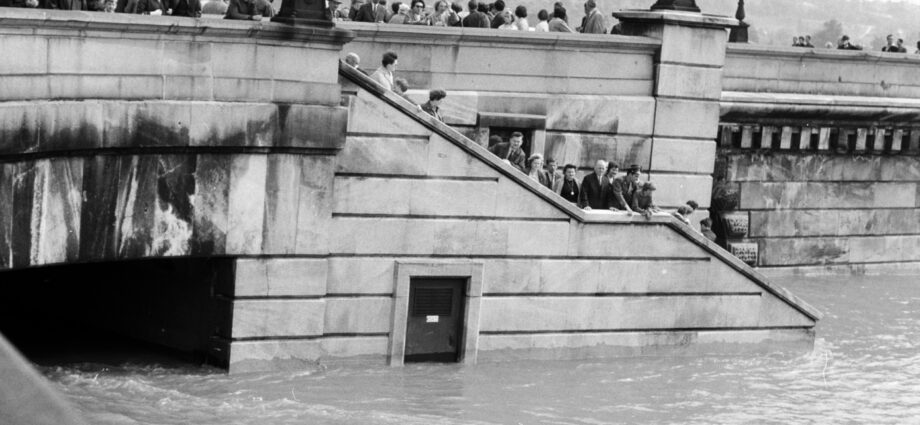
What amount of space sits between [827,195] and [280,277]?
1785 centimetres

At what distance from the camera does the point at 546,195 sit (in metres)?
19.1

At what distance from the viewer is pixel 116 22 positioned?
A: 15391mm

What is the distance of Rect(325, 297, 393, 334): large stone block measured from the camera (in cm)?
1809

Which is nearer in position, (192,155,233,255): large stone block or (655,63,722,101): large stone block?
(192,155,233,255): large stone block

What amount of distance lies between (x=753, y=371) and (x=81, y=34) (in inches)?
406

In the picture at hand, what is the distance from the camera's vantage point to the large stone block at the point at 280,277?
17266 millimetres

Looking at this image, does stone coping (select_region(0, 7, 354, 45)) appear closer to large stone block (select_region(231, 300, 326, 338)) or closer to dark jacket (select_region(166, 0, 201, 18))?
dark jacket (select_region(166, 0, 201, 18))

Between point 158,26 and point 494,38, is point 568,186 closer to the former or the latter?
point 494,38

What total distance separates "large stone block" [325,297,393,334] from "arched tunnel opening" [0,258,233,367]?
138 cm

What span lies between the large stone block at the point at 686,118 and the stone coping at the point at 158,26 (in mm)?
8539

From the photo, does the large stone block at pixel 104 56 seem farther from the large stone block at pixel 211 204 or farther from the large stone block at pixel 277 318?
the large stone block at pixel 277 318

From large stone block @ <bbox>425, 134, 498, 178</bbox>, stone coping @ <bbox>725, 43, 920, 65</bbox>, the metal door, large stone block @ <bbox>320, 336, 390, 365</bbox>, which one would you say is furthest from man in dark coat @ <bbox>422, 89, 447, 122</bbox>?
stone coping @ <bbox>725, 43, 920, 65</bbox>

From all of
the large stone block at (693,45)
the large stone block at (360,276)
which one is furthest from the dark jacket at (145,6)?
the large stone block at (693,45)

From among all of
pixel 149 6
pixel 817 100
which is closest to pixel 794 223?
pixel 817 100
